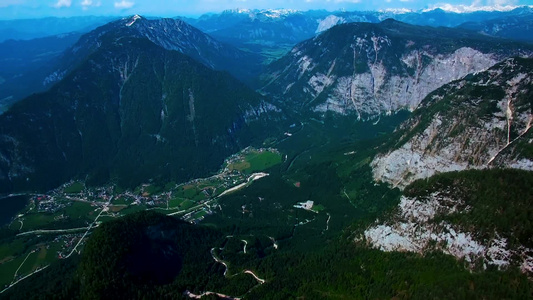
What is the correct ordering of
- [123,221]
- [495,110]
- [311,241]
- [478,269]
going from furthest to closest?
[495,110], [311,241], [123,221], [478,269]

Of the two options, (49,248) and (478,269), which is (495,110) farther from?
(49,248)

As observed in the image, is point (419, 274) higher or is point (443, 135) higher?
point (443, 135)

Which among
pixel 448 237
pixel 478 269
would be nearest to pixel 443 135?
pixel 448 237

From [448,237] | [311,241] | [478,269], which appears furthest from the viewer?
[311,241]

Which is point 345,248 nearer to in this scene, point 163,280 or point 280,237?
point 280,237

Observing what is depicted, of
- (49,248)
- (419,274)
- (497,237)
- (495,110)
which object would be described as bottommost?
(49,248)

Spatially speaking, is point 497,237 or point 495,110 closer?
point 497,237

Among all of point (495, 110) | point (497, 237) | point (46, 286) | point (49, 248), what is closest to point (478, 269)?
point (497, 237)

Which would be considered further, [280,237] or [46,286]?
[280,237]

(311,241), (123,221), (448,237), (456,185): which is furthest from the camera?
(311,241)
